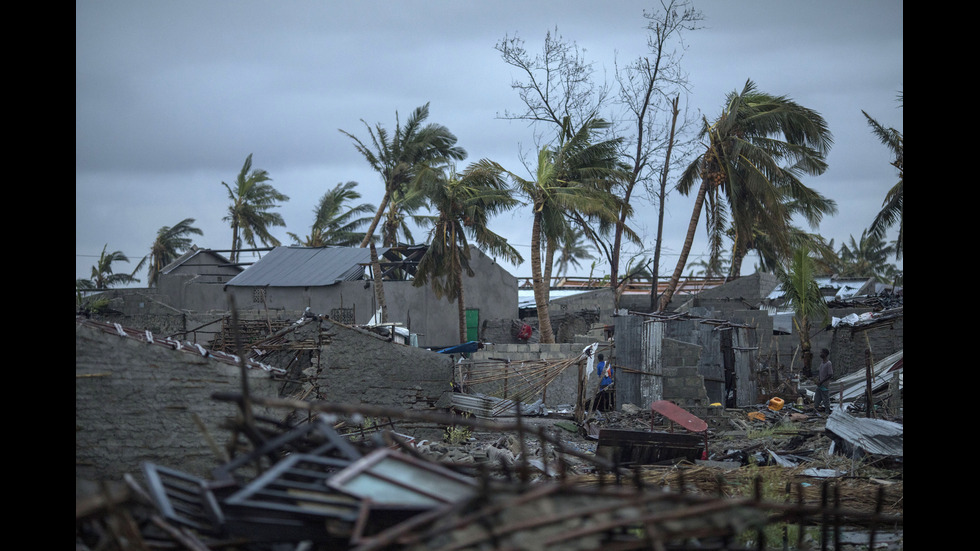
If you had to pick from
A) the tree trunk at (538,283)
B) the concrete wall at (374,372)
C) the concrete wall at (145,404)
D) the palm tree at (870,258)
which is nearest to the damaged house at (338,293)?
the tree trunk at (538,283)

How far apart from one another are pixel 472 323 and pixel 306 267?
6.06 meters

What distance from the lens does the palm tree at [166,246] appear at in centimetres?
4128

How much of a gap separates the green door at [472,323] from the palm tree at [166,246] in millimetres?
20868

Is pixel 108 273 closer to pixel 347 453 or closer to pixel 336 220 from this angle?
pixel 336 220

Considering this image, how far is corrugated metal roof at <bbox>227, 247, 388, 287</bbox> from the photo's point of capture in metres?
25.2

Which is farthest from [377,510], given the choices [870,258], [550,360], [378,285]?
[870,258]

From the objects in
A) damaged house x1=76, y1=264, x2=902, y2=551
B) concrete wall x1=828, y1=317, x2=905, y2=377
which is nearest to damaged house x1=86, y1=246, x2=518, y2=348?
damaged house x1=76, y1=264, x2=902, y2=551

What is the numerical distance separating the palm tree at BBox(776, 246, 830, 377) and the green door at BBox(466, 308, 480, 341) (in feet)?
37.2

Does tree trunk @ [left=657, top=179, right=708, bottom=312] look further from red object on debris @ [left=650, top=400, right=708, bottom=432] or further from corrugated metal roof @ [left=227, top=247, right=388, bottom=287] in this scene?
red object on debris @ [left=650, top=400, right=708, bottom=432]

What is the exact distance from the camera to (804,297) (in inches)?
740

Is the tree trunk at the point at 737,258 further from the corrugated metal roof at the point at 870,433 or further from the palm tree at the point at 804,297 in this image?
the corrugated metal roof at the point at 870,433
